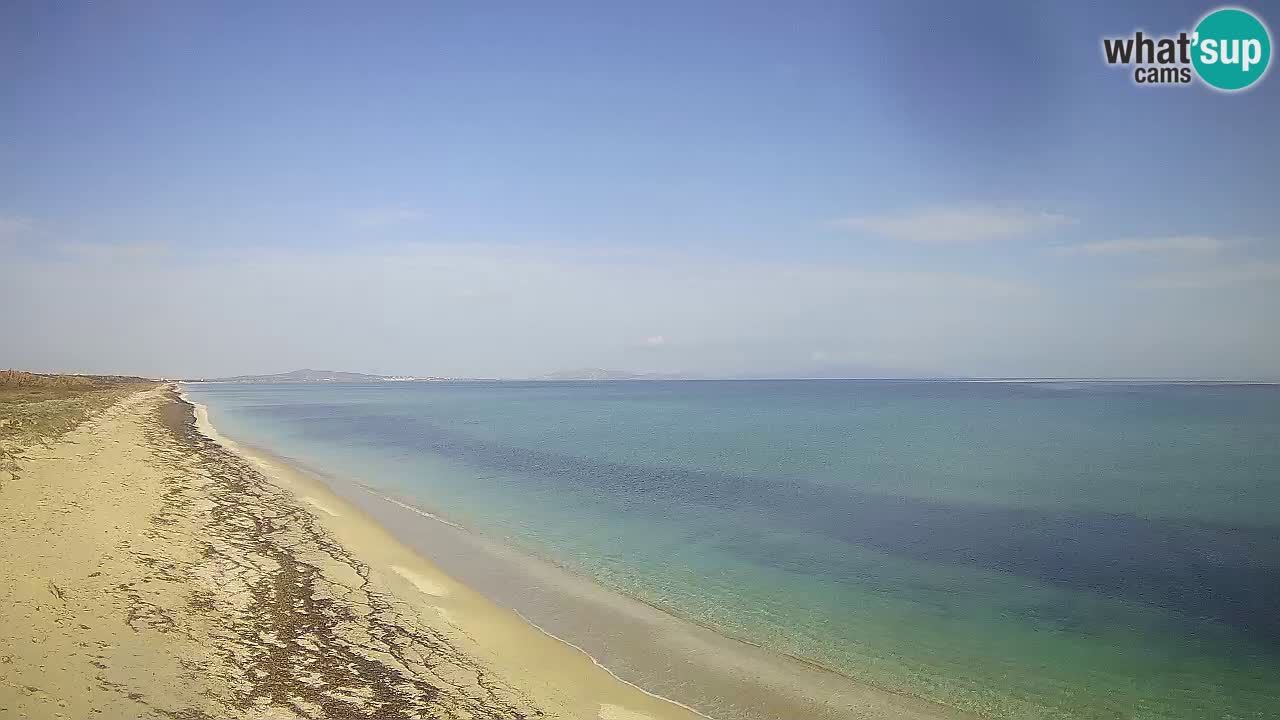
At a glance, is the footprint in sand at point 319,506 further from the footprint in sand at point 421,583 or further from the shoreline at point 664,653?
the footprint in sand at point 421,583

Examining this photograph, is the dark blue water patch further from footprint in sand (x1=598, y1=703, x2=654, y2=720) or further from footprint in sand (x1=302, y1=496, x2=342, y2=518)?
footprint in sand (x1=302, y1=496, x2=342, y2=518)

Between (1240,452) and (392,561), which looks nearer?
(392,561)

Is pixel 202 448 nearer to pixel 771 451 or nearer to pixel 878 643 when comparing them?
pixel 771 451

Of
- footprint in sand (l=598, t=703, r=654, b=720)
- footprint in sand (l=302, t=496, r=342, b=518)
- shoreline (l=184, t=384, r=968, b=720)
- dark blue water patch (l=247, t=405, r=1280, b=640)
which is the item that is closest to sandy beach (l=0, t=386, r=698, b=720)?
footprint in sand (l=598, t=703, r=654, b=720)

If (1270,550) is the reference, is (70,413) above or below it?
above

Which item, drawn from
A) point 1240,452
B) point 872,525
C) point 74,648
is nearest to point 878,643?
point 872,525

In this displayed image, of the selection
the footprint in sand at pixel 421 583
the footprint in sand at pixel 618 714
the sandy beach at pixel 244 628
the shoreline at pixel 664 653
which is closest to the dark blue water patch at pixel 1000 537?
the shoreline at pixel 664 653

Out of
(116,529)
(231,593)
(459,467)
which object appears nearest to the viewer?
(231,593)

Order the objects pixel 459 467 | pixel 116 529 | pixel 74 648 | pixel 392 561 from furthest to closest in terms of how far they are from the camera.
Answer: pixel 459 467, pixel 392 561, pixel 116 529, pixel 74 648
